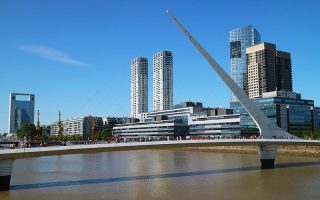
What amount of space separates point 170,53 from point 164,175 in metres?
125

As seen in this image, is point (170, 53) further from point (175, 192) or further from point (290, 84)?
point (175, 192)

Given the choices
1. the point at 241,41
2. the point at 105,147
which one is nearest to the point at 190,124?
the point at 105,147

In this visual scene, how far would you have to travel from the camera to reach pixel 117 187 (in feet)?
60.9

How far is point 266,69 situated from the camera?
108m

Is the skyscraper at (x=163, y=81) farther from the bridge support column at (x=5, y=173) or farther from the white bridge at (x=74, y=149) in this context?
the bridge support column at (x=5, y=173)

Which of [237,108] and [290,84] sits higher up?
[290,84]

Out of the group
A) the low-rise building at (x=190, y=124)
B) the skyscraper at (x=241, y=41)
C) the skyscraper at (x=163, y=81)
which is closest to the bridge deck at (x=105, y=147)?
the low-rise building at (x=190, y=124)

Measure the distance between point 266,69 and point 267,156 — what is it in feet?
272

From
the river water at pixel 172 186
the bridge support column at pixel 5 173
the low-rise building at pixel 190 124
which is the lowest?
the river water at pixel 172 186

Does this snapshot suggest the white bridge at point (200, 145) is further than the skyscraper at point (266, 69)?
No

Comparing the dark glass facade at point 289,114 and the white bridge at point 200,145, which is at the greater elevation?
the dark glass facade at point 289,114

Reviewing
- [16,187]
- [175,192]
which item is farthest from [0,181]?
[175,192]

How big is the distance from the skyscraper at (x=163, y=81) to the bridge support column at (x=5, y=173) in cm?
11605

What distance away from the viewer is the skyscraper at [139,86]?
469 feet
